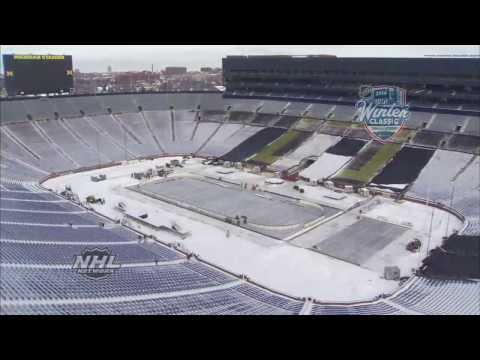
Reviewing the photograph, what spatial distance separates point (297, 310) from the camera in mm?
21766

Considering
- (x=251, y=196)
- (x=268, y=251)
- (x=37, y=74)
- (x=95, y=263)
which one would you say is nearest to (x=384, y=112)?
(x=251, y=196)

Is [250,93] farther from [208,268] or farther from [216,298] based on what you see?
[216,298]

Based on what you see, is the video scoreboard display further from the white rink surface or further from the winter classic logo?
the winter classic logo

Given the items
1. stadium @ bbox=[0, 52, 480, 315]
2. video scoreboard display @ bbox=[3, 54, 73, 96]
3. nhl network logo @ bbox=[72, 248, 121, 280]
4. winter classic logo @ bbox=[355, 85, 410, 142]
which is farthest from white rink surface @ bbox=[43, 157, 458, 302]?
video scoreboard display @ bbox=[3, 54, 73, 96]

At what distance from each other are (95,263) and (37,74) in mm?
52374

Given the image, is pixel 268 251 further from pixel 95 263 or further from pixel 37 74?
pixel 37 74

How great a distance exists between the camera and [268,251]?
103 ft

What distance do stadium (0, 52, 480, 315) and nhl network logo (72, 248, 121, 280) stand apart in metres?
0.17

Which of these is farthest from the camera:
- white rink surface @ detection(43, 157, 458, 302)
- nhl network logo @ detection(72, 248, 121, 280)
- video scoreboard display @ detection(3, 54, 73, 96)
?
video scoreboard display @ detection(3, 54, 73, 96)

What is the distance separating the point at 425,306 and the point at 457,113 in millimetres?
47007

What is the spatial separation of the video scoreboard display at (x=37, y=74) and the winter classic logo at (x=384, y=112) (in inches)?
1867

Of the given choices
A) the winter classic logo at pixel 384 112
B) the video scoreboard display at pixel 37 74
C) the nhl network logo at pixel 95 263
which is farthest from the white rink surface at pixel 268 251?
the video scoreboard display at pixel 37 74

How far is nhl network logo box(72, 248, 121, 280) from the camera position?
22.2 meters

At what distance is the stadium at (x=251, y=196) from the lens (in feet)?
73.2
